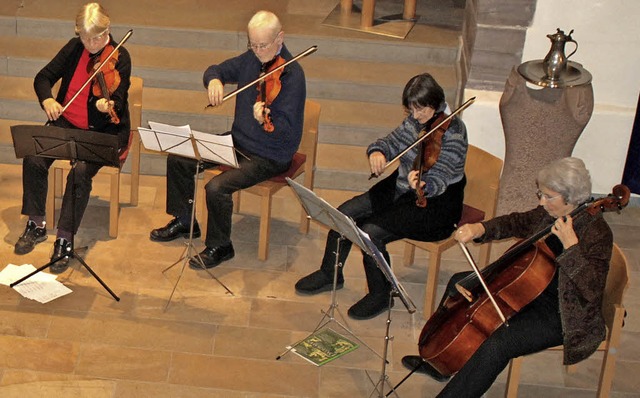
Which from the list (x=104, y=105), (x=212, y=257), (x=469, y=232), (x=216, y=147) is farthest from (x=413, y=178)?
(x=104, y=105)

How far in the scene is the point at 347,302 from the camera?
5555 millimetres

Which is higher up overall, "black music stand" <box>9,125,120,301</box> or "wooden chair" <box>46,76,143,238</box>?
"black music stand" <box>9,125,120,301</box>

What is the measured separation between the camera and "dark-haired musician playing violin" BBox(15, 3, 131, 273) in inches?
225

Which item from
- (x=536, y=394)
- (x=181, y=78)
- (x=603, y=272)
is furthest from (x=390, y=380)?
(x=181, y=78)

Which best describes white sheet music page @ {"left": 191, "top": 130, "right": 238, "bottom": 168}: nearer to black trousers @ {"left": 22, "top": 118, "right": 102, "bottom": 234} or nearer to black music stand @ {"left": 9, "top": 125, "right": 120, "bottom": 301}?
black music stand @ {"left": 9, "top": 125, "right": 120, "bottom": 301}

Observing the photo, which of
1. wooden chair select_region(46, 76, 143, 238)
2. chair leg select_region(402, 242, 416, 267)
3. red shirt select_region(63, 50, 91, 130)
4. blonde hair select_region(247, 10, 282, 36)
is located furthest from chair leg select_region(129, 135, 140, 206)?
chair leg select_region(402, 242, 416, 267)

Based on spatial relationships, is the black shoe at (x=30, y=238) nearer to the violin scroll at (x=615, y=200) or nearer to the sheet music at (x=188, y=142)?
the sheet music at (x=188, y=142)

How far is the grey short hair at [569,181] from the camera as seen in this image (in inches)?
171

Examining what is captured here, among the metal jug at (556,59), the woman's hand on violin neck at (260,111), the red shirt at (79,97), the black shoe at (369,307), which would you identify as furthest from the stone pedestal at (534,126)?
the red shirt at (79,97)

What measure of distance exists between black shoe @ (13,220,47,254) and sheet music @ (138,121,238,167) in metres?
1.05

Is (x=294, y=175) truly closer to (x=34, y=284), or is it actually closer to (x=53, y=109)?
(x=53, y=109)

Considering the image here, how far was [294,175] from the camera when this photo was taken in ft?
19.3

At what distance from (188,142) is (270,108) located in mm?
624

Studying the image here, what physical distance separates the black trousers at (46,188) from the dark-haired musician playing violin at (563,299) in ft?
7.81
